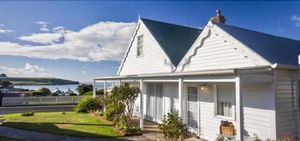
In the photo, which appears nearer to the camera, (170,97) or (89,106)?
(170,97)

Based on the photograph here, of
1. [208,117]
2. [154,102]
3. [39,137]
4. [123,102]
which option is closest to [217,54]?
[208,117]

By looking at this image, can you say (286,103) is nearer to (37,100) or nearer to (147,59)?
(147,59)

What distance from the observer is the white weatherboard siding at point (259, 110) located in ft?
24.6

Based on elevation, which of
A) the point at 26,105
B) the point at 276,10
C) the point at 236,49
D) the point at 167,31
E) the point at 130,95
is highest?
the point at 276,10

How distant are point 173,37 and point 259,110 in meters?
8.45

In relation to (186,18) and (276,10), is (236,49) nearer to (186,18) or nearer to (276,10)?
(276,10)

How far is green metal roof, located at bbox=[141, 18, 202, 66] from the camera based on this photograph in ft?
44.6

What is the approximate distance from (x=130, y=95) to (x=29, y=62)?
131 ft

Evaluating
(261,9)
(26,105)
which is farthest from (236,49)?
(26,105)

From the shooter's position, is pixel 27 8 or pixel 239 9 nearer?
pixel 27 8

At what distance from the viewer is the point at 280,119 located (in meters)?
7.55

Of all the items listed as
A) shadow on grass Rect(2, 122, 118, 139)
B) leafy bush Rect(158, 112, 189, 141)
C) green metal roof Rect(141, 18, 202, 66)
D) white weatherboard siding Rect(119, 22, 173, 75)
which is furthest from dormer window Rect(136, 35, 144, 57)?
leafy bush Rect(158, 112, 189, 141)

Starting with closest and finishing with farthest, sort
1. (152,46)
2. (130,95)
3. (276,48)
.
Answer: (276,48)
(130,95)
(152,46)

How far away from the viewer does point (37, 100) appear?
81.0ft
